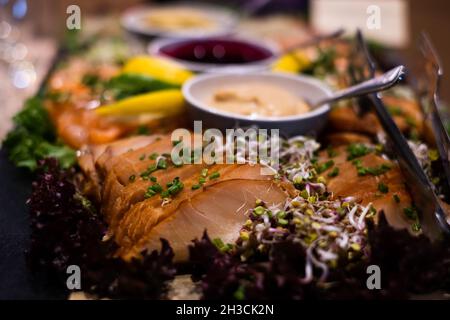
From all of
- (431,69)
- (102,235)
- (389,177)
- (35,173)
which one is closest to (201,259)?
(102,235)

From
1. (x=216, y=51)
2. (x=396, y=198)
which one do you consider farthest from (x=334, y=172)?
(x=216, y=51)

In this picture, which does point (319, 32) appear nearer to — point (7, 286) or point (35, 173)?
point (35, 173)

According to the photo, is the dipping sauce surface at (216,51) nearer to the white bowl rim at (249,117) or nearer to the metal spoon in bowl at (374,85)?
the white bowl rim at (249,117)

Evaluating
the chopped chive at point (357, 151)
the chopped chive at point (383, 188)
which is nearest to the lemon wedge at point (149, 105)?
the chopped chive at point (357, 151)

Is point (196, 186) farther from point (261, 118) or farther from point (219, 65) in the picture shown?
point (219, 65)

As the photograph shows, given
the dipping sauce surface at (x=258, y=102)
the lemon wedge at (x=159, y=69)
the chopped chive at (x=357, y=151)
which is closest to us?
the chopped chive at (x=357, y=151)
